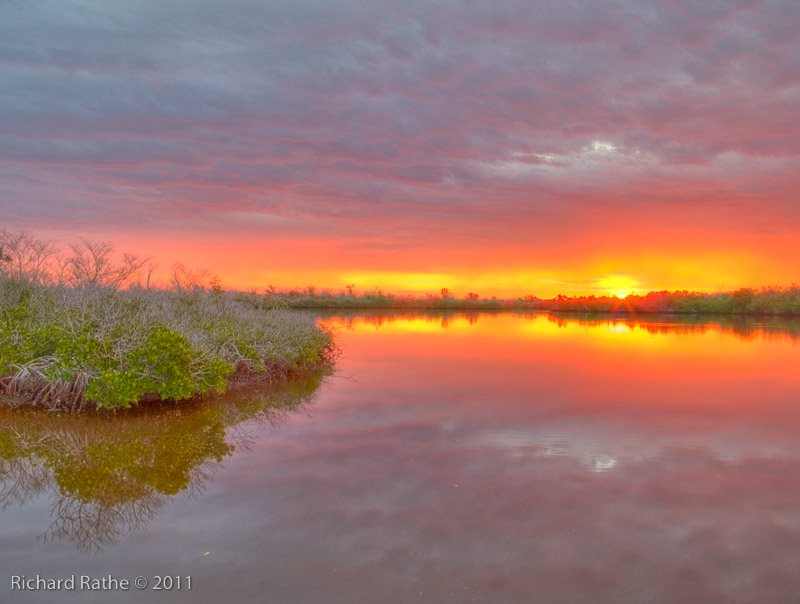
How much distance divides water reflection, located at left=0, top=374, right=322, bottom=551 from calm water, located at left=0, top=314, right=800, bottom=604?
0.03 meters

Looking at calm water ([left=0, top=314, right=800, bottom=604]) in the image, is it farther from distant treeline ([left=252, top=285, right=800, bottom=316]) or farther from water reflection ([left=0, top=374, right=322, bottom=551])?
distant treeline ([left=252, top=285, right=800, bottom=316])

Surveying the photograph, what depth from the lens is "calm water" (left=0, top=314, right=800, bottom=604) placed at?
4.73 m

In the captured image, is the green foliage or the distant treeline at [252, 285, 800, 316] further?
the distant treeline at [252, 285, 800, 316]

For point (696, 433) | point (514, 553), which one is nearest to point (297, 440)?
point (514, 553)

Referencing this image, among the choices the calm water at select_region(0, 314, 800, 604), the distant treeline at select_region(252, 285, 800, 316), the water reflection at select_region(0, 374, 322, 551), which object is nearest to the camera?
the calm water at select_region(0, 314, 800, 604)

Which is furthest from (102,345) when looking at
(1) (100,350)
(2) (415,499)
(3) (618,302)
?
(3) (618,302)

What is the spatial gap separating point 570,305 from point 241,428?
6141 cm

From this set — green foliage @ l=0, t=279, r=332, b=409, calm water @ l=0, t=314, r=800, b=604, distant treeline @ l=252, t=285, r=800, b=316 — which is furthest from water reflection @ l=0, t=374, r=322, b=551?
distant treeline @ l=252, t=285, r=800, b=316

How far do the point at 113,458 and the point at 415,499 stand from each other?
404 cm

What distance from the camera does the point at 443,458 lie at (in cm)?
798

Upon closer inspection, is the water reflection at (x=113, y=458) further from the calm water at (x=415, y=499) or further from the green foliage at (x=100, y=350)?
the green foliage at (x=100, y=350)

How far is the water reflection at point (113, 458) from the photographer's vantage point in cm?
598

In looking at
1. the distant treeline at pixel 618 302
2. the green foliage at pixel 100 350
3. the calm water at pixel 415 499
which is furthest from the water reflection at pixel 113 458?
the distant treeline at pixel 618 302

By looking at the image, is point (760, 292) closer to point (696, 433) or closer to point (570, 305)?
point (570, 305)
